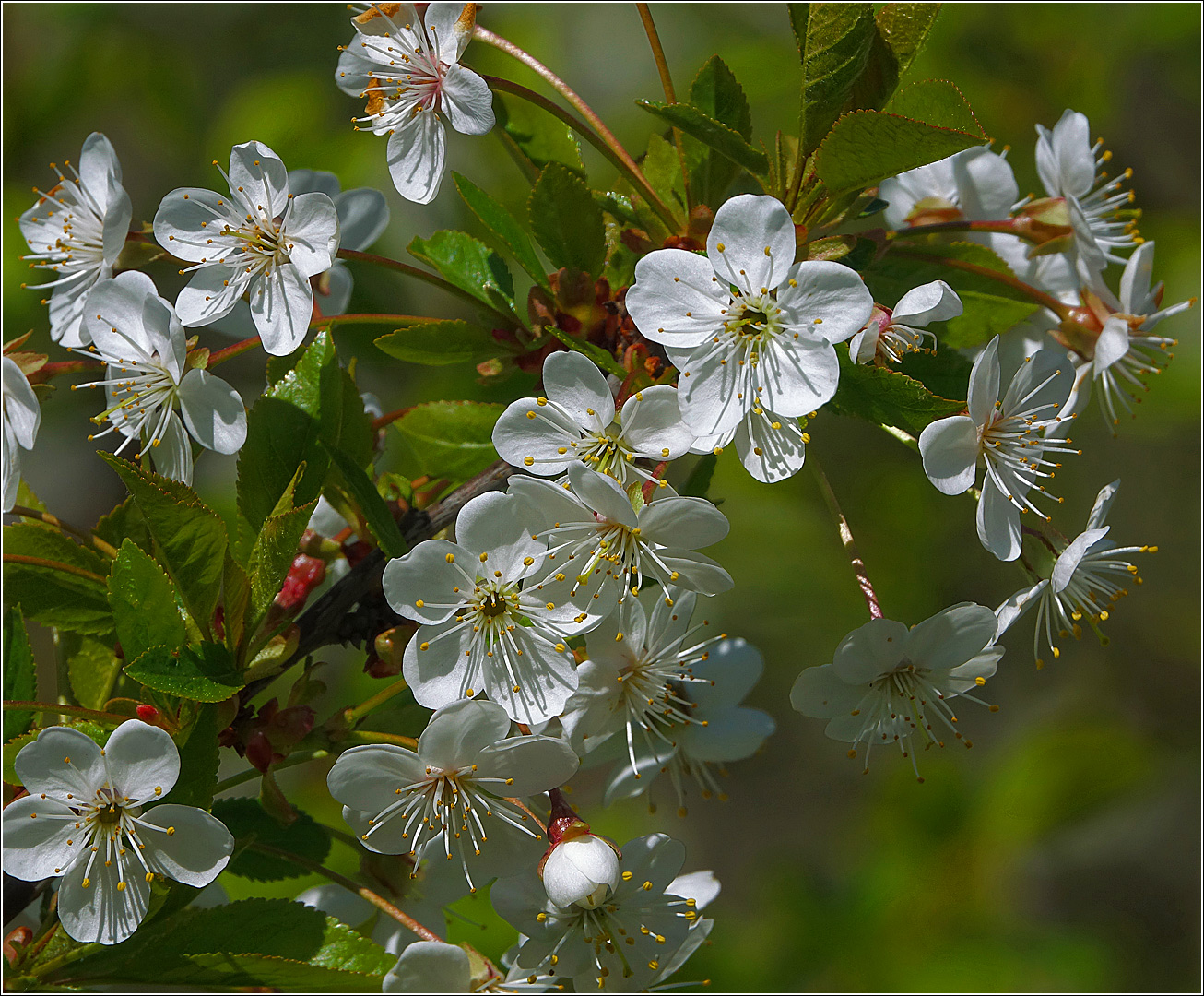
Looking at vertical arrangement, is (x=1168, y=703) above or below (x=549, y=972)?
below

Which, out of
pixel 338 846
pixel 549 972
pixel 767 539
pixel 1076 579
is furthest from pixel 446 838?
pixel 767 539

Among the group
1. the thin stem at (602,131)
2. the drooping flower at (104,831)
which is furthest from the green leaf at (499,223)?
the drooping flower at (104,831)

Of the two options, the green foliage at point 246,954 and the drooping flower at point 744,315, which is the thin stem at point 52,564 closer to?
the green foliage at point 246,954

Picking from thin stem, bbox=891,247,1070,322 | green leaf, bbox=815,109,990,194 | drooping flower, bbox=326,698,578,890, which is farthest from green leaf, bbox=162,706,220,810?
thin stem, bbox=891,247,1070,322

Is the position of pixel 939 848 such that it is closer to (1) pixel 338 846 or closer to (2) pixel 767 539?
(2) pixel 767 539

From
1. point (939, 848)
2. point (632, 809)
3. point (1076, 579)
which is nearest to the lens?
point (1076, 579)

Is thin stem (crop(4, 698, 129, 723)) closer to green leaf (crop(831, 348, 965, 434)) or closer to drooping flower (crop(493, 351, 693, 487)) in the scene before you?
drooping flower (crop(493, 351, 693, 487))

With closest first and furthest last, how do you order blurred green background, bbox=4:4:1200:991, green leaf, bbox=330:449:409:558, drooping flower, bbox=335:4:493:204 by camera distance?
1. green leaf, bbox=330:449:409:558
2. drooping flower, bbox=335:4:493:204
3. blurred green background, bbox=4:4:1200:991
